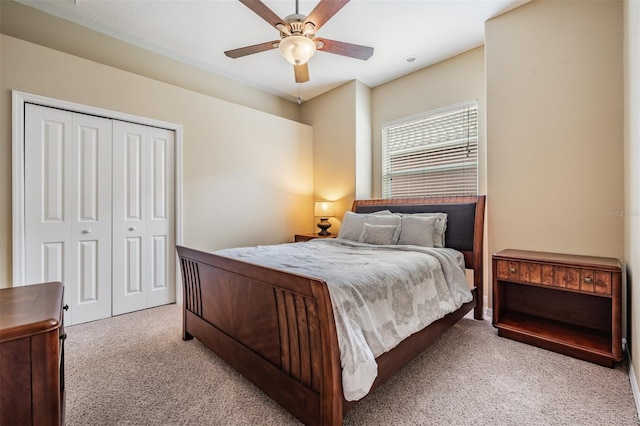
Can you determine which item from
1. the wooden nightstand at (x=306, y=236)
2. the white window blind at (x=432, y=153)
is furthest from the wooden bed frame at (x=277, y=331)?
the wooden nightstand at (x=306, y=236)

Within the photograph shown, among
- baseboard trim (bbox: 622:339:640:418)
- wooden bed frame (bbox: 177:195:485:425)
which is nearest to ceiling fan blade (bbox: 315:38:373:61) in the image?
wooden bed frame (bbox: 177:195:485:425)

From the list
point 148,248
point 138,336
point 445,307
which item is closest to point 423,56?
point 445,307

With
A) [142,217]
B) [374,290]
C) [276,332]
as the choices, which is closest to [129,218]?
[142,217]

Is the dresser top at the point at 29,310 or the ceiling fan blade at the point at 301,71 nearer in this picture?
the dresser top at the point at 29,310

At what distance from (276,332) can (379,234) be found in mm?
1829

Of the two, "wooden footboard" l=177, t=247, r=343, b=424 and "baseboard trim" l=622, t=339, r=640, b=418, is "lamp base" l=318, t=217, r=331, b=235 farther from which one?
"baseboard trim" l=622, t=339, r=640, b=418

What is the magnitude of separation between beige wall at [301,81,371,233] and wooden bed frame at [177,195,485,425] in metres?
2.37

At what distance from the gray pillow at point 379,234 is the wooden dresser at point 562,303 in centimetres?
96

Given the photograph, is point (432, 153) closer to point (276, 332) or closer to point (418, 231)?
point (418, 231)

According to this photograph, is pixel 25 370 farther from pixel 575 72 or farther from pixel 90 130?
pixel 575 72

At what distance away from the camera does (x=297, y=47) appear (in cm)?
211

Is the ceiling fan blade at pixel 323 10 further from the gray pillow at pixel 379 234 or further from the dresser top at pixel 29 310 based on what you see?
the dresser top at pixel 29 310

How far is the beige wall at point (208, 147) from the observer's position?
2490 mm

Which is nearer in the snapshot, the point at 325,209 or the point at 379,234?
the point at 379,234
